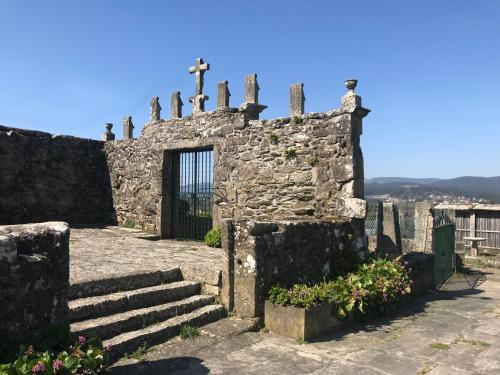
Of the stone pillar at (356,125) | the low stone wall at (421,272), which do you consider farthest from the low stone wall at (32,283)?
the low stone wall at (421,272)

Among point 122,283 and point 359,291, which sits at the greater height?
point 122,283

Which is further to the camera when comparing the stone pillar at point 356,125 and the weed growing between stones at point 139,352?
the stone pillar at point 356,125

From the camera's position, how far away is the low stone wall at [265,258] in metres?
5.61

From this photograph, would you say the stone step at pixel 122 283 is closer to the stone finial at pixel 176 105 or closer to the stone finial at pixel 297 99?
the stone finial at pixel 297 99

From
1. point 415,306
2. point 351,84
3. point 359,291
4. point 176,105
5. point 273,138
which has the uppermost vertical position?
point 176,105

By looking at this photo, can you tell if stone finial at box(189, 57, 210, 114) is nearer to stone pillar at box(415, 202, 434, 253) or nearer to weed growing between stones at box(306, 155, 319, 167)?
weed growing between stones at box(306, 155, 319, 167)

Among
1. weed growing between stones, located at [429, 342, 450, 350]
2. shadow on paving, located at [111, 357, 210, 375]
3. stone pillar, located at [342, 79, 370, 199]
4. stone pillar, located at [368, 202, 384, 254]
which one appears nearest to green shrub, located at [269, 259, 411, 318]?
weed growing between stones, located at [429, 342, 450, 350]

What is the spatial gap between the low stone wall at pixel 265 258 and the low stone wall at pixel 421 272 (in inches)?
81.4

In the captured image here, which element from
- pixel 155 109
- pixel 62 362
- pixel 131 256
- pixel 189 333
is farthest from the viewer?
pixel 155 109

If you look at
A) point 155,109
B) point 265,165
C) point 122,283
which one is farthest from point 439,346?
point 155,109

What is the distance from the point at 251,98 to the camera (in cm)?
937

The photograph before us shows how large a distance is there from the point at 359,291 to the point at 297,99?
4.10 metres

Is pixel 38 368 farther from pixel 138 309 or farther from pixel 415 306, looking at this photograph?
pixel 415 306

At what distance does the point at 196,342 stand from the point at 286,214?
4.10 meters
